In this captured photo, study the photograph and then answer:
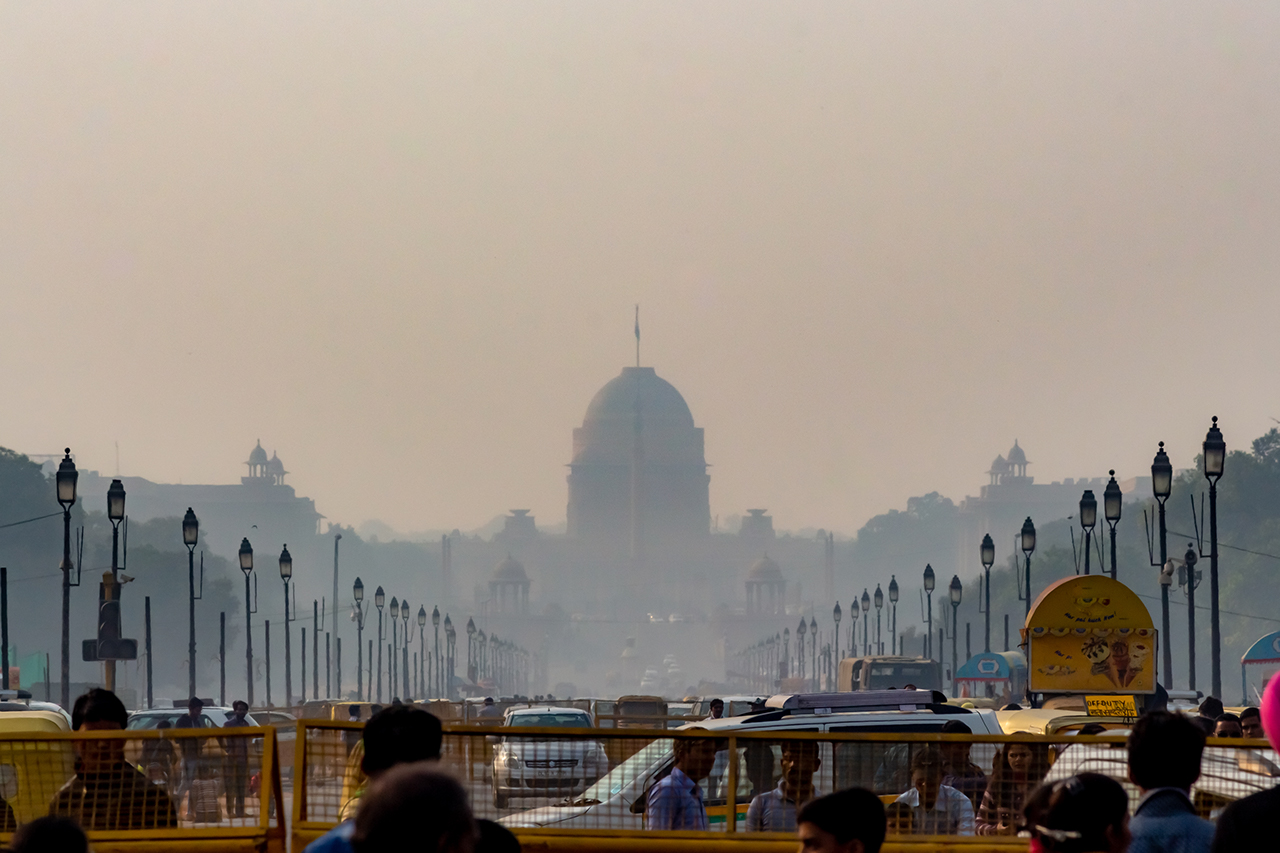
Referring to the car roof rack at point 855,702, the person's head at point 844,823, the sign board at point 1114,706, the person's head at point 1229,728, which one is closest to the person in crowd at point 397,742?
the person's head at point 844,823

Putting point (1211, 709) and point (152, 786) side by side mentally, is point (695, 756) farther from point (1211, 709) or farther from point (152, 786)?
point (1211, 709)

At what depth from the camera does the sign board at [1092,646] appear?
19047mm

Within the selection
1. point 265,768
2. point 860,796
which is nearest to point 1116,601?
point 265,768

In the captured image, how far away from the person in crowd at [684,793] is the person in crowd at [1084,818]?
3.45 meters

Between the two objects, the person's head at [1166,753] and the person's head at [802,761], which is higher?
the person's head at [1166,753]

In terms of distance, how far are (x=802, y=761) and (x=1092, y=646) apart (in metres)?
11.3

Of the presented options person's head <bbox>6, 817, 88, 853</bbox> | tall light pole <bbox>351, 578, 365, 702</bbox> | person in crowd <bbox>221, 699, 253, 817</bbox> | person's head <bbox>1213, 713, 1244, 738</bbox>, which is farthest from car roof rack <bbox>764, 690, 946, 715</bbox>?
tall light pole <bbox>351, 578, 365, 702</bbox>

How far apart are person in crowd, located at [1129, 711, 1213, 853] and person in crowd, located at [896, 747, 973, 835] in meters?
2.89

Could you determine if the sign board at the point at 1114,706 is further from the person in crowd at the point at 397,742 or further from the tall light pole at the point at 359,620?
the tall light pole at the point at 359,620

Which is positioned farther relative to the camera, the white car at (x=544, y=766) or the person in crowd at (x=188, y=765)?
the white car at (x=544, y=766)

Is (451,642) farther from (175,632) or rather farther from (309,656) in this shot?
(309,656)

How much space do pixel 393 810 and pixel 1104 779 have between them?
2.39 meters

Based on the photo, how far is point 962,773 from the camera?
872 cm

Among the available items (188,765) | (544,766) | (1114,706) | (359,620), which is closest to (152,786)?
(188,765)
